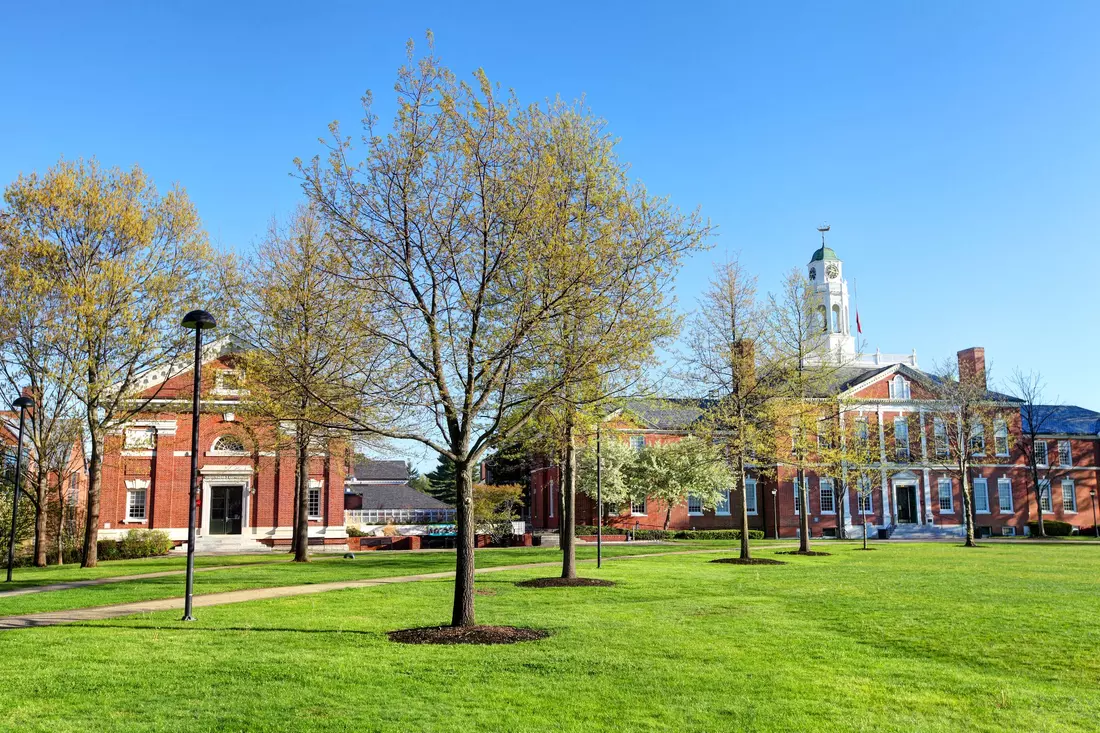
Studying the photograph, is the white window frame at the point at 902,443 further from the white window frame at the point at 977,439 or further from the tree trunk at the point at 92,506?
the tree trunk at the point at 92,506

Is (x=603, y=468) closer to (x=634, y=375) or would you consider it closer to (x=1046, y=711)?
(x=634, y=375)

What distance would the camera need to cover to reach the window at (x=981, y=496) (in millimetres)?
59969

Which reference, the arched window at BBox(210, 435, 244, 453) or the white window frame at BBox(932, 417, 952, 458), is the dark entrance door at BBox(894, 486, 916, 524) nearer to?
the white window frame at BBox(932, 417, 952, 458)

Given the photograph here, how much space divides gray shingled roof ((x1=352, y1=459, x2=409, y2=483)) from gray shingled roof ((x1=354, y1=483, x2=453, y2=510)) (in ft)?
2.87

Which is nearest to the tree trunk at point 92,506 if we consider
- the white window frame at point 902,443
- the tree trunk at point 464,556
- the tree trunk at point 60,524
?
the tree trunk at point 60,524

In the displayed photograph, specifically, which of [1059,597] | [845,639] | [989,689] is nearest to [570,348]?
[845,639]

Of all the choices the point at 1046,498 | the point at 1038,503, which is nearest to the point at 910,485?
the point at 1038,503

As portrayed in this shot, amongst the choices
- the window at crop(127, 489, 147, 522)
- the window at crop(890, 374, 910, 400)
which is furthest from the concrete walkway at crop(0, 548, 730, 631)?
the window at crop(890, 374, 910, 400)

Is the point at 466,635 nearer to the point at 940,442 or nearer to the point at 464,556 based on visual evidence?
the point at 464,556

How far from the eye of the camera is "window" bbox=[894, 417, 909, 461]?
57531mm

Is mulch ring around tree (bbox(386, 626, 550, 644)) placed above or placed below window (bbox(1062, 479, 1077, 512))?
below

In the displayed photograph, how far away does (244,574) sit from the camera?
75.9 feet

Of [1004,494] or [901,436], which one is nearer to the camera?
[901,436]

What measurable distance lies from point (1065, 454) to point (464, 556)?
65.0 m
